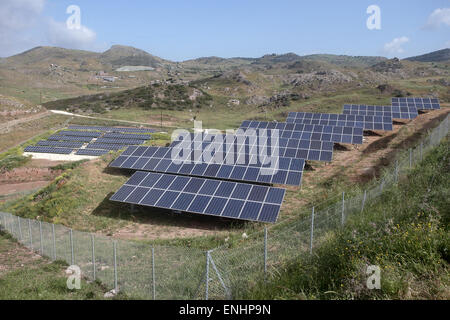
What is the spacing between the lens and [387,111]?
50.7 m

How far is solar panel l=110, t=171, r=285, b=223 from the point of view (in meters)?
19.5

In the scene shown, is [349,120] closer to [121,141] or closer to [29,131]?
[121,141]

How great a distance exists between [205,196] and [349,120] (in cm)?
3119

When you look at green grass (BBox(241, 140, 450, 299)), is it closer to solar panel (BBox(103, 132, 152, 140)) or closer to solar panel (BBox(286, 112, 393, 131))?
solar panel (BBox(286, 112, 393, 131))

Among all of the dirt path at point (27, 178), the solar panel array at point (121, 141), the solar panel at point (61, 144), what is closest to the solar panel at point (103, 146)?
→ the solar panel array at point (121, 141)

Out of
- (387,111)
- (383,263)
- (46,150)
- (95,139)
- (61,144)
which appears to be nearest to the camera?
(383,263)

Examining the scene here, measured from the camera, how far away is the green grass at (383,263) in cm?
752

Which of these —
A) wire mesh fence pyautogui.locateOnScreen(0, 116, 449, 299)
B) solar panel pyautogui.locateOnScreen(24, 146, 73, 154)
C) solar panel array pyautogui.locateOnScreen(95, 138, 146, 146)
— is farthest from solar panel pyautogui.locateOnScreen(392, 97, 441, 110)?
solar panel pyautogui.locateOnScreen(24, 146, 73, 154)

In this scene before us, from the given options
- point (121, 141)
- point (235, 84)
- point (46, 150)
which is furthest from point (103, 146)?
point (235, 84)

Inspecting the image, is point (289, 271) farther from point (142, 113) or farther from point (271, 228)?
point (142, 113)

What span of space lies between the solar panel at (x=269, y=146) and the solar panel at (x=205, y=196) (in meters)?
6.81

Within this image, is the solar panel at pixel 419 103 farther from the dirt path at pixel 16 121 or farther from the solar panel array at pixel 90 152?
the dirt path at pixel 16 121

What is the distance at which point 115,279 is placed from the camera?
11.7 metres

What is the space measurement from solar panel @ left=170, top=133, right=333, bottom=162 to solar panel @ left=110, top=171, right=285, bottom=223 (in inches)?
268
